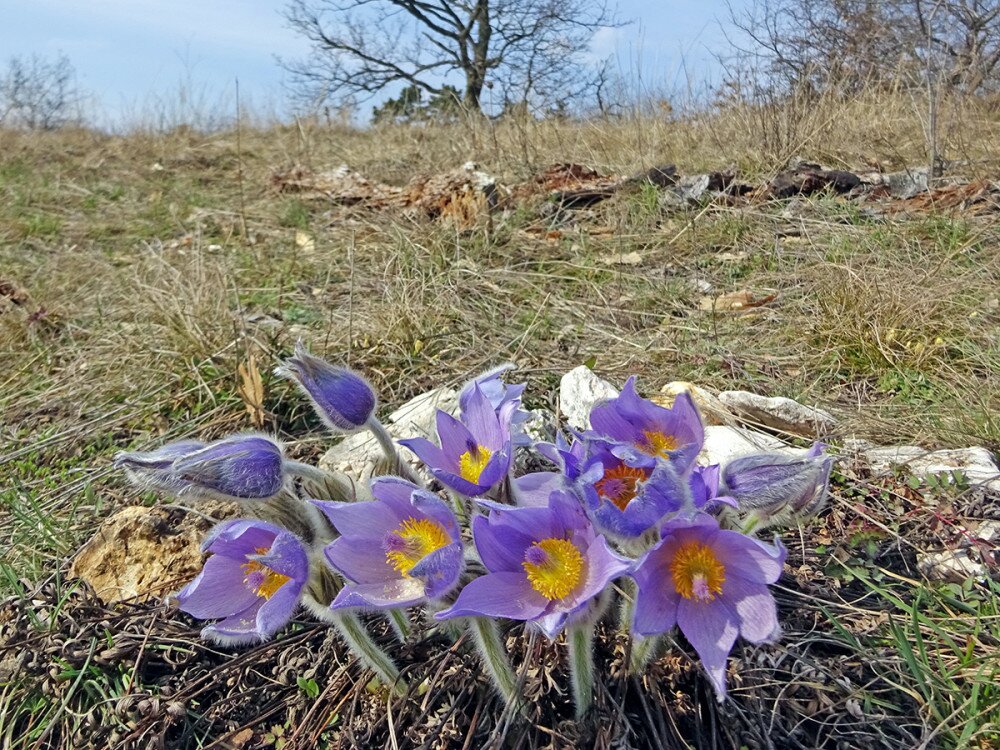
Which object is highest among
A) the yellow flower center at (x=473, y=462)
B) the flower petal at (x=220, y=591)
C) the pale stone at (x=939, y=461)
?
the yellow flower center at (x=473, y=462)

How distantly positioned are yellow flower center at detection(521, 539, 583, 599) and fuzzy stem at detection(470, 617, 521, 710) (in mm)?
113

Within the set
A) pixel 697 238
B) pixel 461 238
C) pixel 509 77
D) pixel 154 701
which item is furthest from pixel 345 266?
pixel 509 77

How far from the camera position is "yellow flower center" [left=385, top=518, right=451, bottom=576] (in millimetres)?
949

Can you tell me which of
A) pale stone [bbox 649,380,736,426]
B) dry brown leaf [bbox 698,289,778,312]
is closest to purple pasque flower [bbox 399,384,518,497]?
pale stone [bbox 649,380,736,426]

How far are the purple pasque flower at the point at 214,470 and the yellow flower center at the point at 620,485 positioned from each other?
0.46 m

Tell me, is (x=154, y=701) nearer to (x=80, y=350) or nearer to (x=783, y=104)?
(x=80, y=350)

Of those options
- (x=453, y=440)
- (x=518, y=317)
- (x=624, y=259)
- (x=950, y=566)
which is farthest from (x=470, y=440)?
(x=624, y=259)

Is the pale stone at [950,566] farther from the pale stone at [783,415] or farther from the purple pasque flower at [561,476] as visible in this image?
the purple pasque flower at [561,476]

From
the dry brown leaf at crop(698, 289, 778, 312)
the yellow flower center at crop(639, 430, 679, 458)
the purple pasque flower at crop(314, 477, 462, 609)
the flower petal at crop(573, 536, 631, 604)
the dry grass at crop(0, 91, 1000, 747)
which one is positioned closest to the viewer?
the flower petal at crop(573, 536, 631, 604)

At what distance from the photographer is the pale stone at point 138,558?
144cm

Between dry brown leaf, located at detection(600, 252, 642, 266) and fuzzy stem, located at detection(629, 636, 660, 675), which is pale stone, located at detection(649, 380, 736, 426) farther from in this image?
dry brown leaf, located at detection(600, 252, 642, 266)

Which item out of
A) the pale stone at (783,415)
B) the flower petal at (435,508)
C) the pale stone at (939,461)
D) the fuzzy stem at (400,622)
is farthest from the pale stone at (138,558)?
the pale stone at (939,461)

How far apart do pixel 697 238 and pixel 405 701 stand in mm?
2942

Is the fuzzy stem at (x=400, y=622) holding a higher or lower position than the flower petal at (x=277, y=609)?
lower
